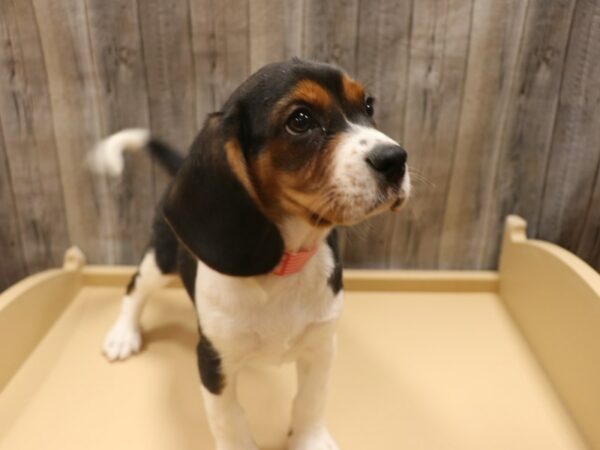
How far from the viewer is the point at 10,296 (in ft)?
5.65

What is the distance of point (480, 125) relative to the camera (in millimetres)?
1912

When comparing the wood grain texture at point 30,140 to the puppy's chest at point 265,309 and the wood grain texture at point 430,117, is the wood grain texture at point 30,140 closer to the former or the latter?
the puppy's chest at point 265,309

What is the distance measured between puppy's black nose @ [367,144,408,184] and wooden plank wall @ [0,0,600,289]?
85 cm

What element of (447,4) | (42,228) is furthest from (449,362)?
(42,228)

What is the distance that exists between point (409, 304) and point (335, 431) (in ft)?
2.19

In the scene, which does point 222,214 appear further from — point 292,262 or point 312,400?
point 312,400

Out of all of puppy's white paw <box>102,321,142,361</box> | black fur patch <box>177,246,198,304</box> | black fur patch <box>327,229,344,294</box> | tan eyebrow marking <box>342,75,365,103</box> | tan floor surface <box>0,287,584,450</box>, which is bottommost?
→ tan floor surface <box>0,287,584,450</box>

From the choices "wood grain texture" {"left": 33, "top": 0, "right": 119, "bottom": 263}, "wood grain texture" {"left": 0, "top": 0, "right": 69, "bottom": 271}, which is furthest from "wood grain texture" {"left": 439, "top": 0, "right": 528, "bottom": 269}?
"wood grain texture" {"left": 0, "top": 0, "right": 69, "bottom": 271}

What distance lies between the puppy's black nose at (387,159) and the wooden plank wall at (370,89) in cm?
85

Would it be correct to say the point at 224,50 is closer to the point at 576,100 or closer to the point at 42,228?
the point at 42,228

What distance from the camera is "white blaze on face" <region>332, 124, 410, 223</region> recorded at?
3.29ft

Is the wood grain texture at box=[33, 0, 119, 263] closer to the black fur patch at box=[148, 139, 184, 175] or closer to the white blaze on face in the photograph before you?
the black fur patch at box=[148, 139, 184, 175]

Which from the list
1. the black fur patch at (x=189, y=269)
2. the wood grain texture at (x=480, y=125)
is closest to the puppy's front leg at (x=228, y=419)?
the black fur patch at (x=189, y=269)

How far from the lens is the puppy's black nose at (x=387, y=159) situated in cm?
99
